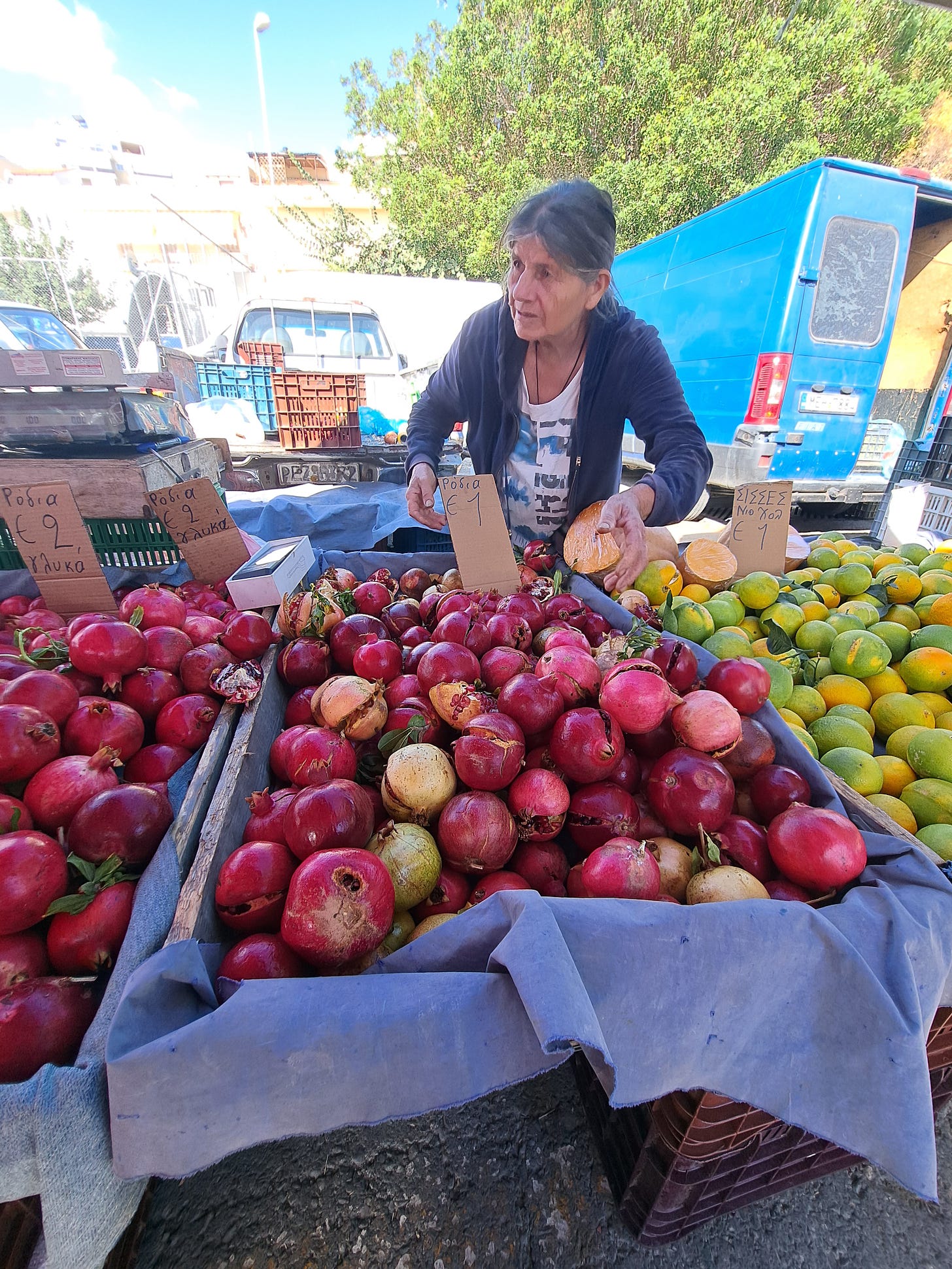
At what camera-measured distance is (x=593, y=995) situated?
3.14 feet

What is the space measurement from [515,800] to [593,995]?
501 mm

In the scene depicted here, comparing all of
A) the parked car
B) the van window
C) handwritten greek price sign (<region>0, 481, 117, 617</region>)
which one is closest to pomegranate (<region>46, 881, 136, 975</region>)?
handwritten greek price sign (<region>0, 481, 117, 617</region>)

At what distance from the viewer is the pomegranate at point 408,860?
1305 mm

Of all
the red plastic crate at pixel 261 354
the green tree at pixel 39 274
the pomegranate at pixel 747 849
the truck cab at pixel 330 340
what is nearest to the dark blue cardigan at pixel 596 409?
the pomegranate at pixel 747 849

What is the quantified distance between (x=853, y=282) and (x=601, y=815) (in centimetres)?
741

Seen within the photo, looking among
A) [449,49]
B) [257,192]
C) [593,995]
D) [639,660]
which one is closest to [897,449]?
[639,660]

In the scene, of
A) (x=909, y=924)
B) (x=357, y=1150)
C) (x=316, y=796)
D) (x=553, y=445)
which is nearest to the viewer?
(x=909, y=924)

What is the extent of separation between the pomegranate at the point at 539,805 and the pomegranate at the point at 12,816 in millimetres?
1037

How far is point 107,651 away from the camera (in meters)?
1.64

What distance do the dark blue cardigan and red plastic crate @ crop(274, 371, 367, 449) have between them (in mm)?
4253

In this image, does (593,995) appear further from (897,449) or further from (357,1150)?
(897,449)

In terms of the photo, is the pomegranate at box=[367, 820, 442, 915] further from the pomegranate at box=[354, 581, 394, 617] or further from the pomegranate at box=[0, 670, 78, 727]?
the pomegranate at box=[354, 581, 394, 617]

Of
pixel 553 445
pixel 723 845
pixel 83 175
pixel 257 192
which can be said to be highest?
pixel 83 175

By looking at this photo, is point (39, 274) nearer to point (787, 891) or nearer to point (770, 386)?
point (770, 386)
